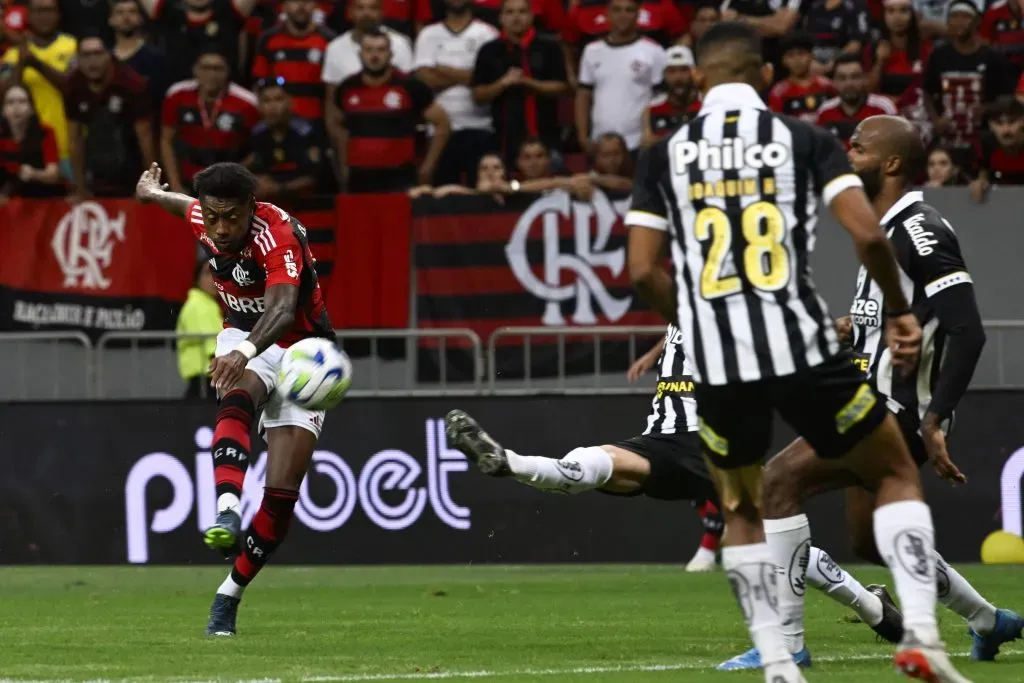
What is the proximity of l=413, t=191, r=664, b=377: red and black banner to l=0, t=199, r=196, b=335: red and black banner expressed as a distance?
2.17 metres

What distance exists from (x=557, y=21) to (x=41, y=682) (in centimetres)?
1117

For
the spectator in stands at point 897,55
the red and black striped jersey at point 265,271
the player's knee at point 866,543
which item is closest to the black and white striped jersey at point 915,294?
the player's knee at point 866,543

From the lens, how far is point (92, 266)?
51.0 ft

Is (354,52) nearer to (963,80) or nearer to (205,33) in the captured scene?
(205,33)

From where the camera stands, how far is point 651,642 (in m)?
8.52

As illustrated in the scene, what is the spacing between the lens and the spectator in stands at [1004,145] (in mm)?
14922

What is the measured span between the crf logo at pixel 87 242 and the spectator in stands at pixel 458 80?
289 centimetres

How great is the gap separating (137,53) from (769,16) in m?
5.89

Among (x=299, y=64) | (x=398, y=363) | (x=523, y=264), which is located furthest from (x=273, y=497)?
(x=299, y=64)

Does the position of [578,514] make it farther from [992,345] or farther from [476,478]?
[992,345]

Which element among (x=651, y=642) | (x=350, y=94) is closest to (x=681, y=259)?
(x=651, y=642)

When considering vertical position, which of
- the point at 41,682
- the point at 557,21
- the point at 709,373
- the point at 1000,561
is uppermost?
the point at 557,21

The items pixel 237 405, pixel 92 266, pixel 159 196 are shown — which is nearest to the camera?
pixel 237 405

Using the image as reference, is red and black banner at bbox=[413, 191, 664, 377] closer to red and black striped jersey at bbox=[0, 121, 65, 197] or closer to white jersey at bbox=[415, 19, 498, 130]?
white jersey at bbox=[415, 19, 498, 130]
